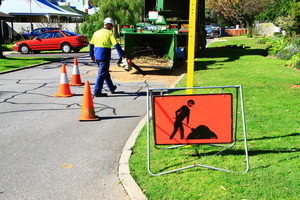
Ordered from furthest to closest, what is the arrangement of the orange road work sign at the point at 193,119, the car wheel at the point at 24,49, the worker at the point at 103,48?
the car wheel at the point at 24,49
the worker at the point at 103,48
the orange road work sign at the point at 193,119

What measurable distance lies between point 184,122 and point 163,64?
9401 millimetres

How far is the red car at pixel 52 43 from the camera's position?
2533 cm

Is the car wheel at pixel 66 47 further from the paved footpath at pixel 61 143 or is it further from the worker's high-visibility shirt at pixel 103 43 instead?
the worker's high-visibility shirt at pixel 103 43

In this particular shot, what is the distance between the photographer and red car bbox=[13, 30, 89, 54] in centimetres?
2533

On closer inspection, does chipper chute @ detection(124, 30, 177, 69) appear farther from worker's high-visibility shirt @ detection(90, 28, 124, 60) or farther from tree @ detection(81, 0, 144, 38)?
tree @ detection(81, 0, 144, 38)

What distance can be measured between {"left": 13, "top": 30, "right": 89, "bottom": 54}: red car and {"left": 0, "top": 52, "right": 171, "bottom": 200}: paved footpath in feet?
49.1

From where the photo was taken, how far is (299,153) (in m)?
5.10

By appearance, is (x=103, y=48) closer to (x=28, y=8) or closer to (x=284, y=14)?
(x=284, y=14)

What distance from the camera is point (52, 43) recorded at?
84.2ft

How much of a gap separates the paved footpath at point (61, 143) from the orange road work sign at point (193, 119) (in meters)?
0.92

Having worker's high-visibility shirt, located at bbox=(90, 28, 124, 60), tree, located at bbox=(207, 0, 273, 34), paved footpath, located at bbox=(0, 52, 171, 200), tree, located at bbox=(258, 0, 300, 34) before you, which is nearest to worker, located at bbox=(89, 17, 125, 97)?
worker's high-visibility shirt, located at bbox=(90, 28, 124, 60)

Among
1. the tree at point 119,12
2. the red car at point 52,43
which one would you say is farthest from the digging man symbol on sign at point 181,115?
the tree at point 119,12

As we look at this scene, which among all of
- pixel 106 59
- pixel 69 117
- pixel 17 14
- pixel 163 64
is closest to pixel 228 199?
pixel 69 117

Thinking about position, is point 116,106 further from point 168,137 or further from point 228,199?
point 228,199
